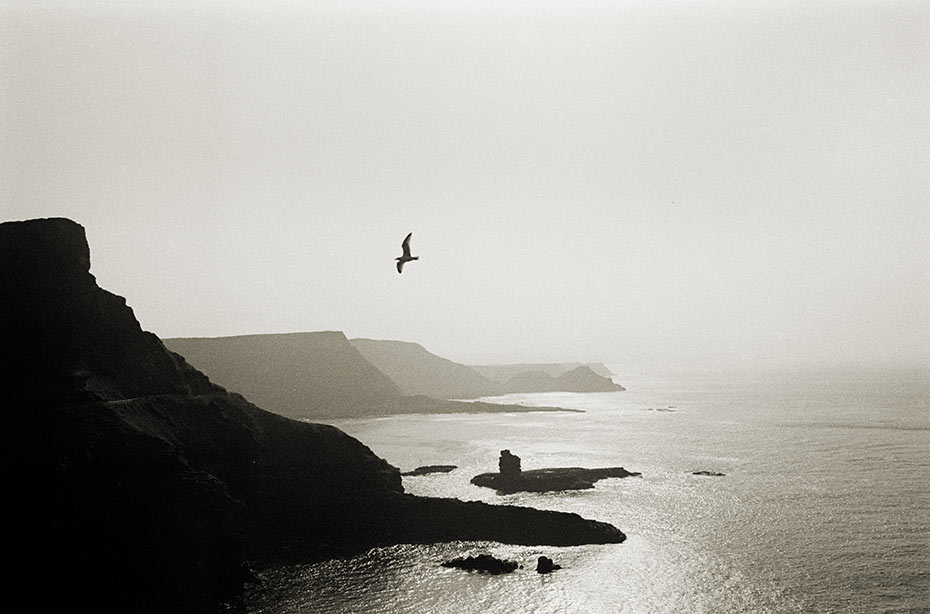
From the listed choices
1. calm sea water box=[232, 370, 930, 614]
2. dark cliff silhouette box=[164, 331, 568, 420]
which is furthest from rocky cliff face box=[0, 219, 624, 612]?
dark cliff silhouette box=[164, 331, 568, 420]

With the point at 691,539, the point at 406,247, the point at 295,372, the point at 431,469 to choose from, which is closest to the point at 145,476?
the point at 406,247

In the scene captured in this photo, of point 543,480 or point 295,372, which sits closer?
point 543,480

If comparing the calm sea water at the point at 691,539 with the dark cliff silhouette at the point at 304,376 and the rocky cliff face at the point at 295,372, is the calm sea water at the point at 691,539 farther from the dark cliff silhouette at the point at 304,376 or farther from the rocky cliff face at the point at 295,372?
the rocky cliff face at the point at 295,372

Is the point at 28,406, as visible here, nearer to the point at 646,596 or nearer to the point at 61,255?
the point at 61,255

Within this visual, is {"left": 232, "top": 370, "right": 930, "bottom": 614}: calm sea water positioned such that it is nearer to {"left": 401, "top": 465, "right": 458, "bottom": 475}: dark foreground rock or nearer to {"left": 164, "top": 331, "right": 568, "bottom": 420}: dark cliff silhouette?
{"left": 401, "top": 465, "right": 458, "bottom": 475}: dark foreground rock

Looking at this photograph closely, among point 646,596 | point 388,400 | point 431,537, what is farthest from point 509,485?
point 388,400

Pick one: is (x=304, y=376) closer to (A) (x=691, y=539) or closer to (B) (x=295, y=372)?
(B) (x=295, y=372)
